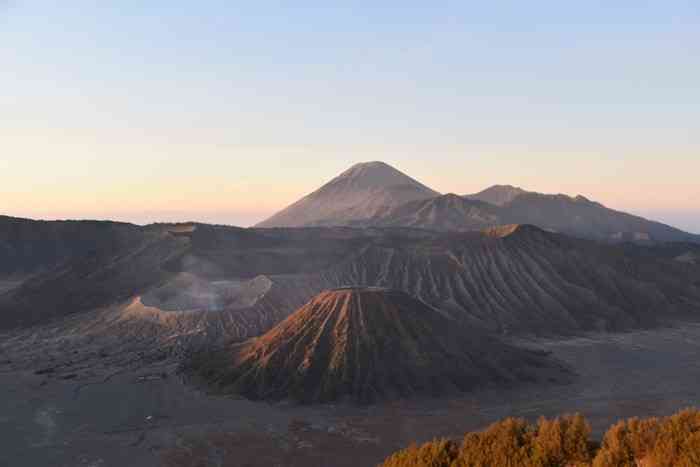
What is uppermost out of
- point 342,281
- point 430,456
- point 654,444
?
point 342,281

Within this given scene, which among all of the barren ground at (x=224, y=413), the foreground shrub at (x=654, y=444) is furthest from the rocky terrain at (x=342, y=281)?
the foreground shrub at (x=654, y=444)

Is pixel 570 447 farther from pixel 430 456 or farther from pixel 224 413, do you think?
pixel 224 413

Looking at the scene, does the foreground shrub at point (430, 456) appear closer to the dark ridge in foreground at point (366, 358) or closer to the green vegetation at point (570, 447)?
the green vegetation at point (570, 447)

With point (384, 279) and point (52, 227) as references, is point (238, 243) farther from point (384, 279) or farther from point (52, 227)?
point (52, 227)

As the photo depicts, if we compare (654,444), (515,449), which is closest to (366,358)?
(515,449)

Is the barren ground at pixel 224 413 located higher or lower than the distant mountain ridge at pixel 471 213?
lower

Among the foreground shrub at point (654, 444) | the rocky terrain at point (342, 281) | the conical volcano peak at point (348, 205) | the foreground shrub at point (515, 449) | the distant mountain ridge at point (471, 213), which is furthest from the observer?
the conical volcano peak at point (348, 205)

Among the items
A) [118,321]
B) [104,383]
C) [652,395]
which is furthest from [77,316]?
[652,395]
